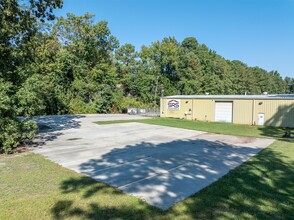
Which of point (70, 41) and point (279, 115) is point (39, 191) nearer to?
point (279, 115)

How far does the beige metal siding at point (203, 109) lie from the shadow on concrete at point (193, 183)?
14.4 metres

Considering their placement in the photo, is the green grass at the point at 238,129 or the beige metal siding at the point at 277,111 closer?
the green grass at the point at 238,129

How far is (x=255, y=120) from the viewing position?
70.0 feet

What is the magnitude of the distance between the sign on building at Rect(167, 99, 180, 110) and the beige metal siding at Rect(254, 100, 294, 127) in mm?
8176

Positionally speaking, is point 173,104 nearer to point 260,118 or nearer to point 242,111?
point 242,111

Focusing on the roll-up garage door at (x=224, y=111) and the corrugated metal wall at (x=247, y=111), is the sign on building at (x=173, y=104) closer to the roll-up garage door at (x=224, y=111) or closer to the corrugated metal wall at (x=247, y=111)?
the corrugated metal wall at (x=247, y=111)

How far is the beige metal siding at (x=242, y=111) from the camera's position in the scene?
21.7m

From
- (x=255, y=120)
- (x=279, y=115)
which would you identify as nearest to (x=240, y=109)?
(x=255, y=120)

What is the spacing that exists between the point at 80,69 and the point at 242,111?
70.7ft

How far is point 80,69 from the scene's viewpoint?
3316cm

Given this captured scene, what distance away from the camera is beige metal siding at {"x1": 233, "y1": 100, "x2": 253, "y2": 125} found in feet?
71.1

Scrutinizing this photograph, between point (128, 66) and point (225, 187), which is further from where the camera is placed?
point (128, 66)

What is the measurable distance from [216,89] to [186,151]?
144 feet

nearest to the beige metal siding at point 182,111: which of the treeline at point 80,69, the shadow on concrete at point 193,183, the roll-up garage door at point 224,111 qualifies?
the roll-up garage door at point 224,111
